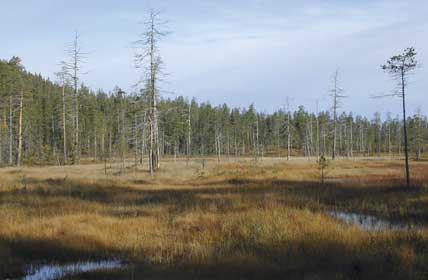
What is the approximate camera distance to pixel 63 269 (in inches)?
325

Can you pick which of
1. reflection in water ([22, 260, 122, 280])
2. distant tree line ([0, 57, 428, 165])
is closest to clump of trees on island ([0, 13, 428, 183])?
distant tree line ([0, 57, 428, 165])

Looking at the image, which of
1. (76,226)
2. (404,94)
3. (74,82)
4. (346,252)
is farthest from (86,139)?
(346,252)

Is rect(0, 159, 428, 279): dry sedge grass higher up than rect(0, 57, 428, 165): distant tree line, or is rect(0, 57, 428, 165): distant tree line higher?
rect(0, 57, 428, 165): distant tree line

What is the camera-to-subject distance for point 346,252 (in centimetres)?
815

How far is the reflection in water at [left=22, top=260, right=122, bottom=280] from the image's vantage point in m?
7.77

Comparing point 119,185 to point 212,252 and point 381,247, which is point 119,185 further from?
point 381,247

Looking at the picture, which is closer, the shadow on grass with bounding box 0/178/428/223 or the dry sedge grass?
the dry sedge grass

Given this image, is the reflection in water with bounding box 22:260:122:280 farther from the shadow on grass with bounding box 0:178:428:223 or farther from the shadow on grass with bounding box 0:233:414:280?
the shadow on grass with bounding box 0:178:428:223

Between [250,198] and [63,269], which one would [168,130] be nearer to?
[250,198]

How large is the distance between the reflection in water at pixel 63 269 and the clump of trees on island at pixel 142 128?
23528 millimetres

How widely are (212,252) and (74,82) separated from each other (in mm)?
41973

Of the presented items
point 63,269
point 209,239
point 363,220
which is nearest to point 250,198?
point 363,220

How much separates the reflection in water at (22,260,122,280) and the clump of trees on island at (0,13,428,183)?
926 inches

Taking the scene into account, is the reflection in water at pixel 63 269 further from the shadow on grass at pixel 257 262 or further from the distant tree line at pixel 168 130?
the distant tree line at pixel 168 130
